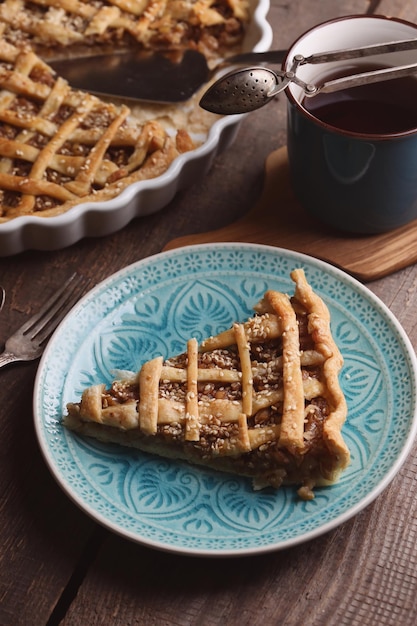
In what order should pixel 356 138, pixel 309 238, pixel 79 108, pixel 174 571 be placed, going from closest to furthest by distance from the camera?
1. pixel 174 571
2. pixel 356 138
3. pixel 309 238
4. pixel 79 108

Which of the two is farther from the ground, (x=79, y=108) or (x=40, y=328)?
(x=79, y=108)

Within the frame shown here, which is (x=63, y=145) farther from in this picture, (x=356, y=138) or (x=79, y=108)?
(x=356, y=138)

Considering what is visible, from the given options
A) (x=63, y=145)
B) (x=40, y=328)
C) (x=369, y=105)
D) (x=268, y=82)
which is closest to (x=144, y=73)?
(x=63, y=145)

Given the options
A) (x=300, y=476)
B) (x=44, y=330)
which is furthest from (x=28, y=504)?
(x=300, y=476)

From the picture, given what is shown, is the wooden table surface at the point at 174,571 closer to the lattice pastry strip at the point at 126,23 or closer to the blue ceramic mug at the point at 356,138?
the blue ceramic mug at the point at 356,138

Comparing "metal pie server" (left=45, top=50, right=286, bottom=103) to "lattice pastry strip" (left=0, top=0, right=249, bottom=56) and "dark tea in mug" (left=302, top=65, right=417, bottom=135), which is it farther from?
"dark tea in mug" (left=302, top=65, right=417, bottom=135)

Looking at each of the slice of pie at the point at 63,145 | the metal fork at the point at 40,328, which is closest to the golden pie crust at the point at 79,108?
the slice of pie at the point at 63,145

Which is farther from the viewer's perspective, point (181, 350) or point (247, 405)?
point (181, 350)
